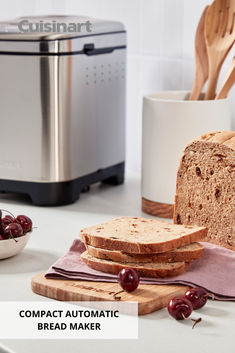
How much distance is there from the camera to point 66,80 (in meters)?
1.55

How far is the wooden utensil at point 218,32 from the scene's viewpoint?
4.81 ft

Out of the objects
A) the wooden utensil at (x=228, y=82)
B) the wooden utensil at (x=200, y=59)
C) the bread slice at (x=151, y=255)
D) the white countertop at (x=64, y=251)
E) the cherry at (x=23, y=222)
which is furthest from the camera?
the wooden utensil at (x=200, y=59)

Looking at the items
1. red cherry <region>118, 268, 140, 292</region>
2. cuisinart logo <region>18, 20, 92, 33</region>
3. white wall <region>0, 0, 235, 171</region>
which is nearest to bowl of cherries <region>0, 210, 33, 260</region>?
red cherry <region>118, 268, 140, 292</region>

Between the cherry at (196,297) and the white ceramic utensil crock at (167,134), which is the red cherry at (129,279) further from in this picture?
the white ceramic utensil crock at (167,134)

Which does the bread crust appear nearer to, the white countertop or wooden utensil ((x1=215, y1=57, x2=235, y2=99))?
the white countertop

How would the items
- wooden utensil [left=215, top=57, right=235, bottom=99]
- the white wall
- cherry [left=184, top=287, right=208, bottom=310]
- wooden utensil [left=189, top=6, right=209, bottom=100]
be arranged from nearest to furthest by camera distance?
cherry [left=184, top=287, right=208, bottom=310], wooden utensil [left=215, top=57, right=235, bottom=99], wooden utensil [left=189, top=6, right=209, bottom=100], the white wall

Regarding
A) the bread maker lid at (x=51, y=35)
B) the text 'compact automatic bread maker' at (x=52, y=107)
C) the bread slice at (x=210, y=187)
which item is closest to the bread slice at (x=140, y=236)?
the bread slice at (x=210, y=187)

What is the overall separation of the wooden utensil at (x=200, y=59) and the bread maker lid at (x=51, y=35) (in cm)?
24

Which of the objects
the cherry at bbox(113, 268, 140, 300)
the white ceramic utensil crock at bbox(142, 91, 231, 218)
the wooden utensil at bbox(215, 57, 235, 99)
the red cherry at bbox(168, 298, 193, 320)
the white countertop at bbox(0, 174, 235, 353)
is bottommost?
the white countertop at bbox(0, 174, 235, 353)

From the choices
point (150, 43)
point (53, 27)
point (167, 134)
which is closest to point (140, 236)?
point (167, 134)

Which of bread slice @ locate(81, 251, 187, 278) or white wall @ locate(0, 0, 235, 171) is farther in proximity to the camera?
white wall @ locate(0, 0, 235, 171)

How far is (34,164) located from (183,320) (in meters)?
0.68

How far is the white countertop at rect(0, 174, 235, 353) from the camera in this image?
0.92 m

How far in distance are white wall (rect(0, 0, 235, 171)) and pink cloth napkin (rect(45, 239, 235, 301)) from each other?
0.57 meters
